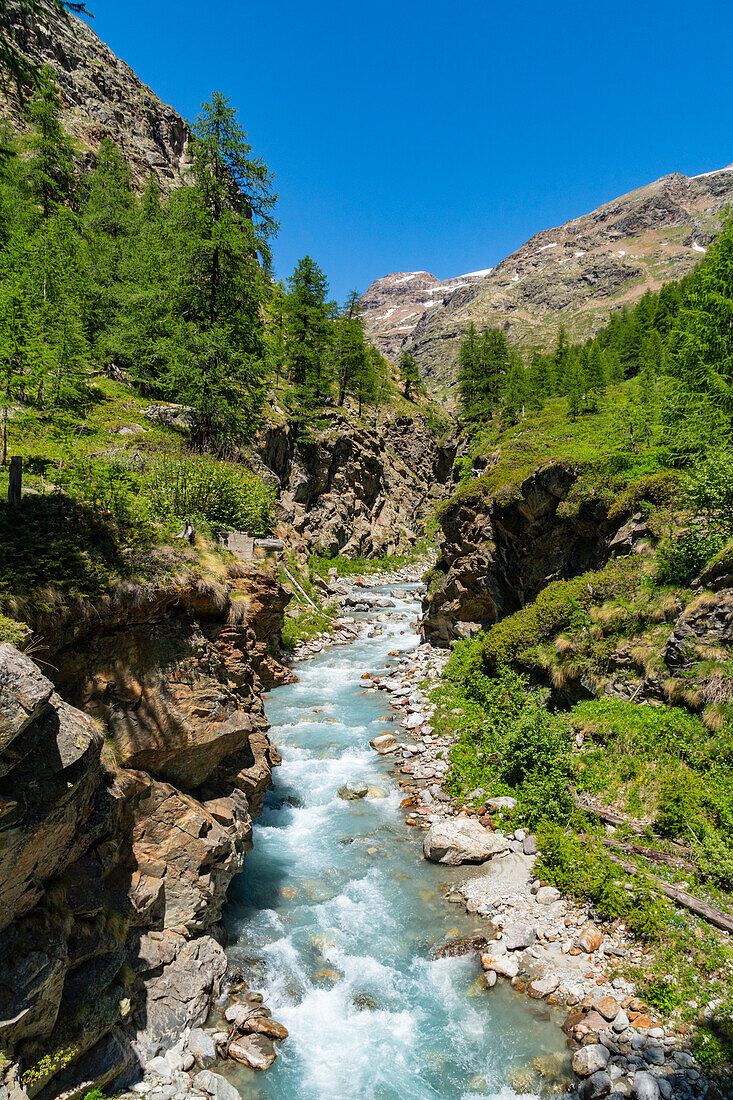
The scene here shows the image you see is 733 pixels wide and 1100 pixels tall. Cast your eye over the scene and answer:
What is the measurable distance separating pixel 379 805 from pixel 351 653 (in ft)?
43.2

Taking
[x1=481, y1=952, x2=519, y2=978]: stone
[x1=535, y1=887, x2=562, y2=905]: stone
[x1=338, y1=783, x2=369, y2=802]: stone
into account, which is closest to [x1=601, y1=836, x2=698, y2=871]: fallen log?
[x1=535, y1=887, x2=562, y2=905]: stone

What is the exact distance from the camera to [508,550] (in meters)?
22.8

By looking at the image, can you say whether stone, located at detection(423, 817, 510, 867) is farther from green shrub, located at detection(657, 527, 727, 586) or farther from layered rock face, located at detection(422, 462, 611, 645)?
layered rock face, located at detection(422, 462, 611, 645)

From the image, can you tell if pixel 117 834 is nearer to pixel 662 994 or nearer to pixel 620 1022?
pixel 620 1022

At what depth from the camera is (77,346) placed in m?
17.6

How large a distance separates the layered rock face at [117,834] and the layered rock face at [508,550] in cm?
1438

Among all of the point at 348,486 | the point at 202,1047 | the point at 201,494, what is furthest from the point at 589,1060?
the point at 348,486

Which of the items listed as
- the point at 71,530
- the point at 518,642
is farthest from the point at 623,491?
the point at 71,530

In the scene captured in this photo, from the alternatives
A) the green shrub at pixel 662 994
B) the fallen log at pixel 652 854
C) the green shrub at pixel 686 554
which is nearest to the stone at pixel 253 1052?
the green shrub at pixel 662 994

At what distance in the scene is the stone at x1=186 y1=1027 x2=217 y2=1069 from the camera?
21.5ft

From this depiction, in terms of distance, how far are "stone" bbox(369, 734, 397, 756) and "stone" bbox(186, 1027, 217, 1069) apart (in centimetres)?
966

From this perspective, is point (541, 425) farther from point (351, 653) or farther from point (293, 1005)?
point (293, 1005)

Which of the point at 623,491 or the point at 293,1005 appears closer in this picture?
the point at 293,1005

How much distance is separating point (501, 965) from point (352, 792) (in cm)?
606
